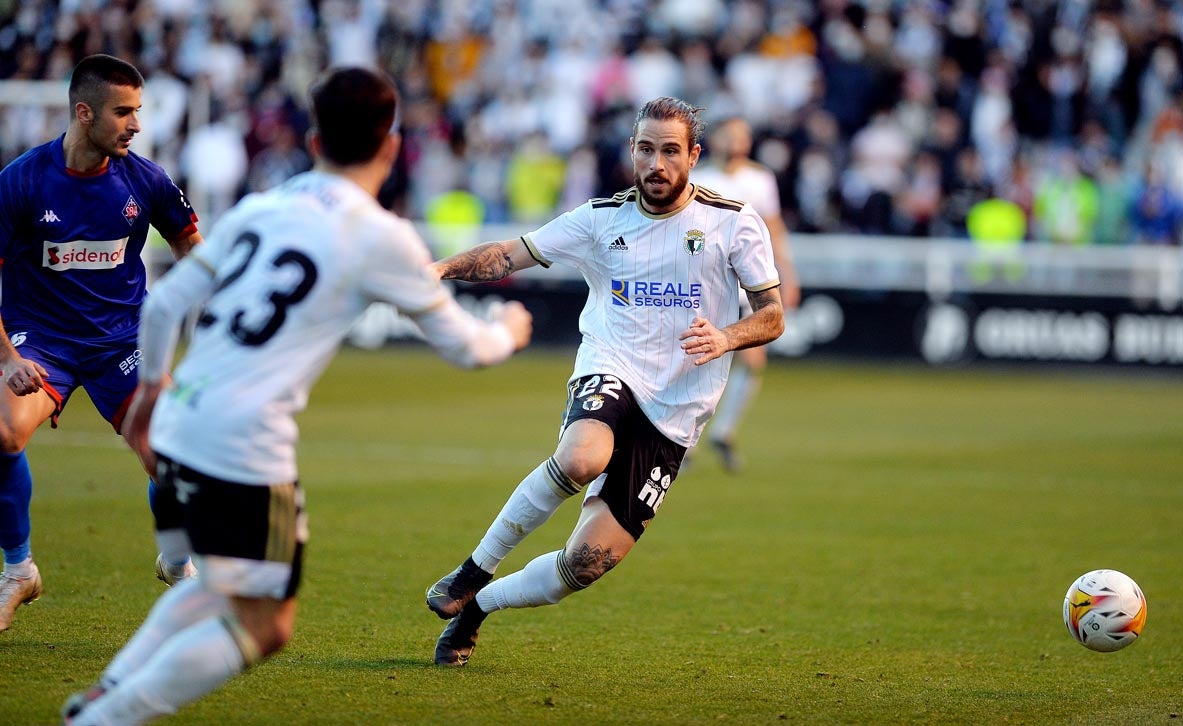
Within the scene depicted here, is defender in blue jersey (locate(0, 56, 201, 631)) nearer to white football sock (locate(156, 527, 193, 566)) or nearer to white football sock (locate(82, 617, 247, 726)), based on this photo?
white football sock (locate(156, 527, 193, 566))

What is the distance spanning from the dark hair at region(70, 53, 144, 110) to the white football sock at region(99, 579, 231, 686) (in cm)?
249

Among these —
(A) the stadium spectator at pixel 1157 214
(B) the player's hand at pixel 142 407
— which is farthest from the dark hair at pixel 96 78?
(A) the stadium spectator at pixel 1157 214

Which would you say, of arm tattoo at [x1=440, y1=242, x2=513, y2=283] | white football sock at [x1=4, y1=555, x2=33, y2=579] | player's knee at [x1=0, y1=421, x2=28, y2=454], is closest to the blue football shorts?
player's knee at [x1=0, y1=421, x2=28, y2=454]

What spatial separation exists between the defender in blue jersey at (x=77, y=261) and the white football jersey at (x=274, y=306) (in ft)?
6.58

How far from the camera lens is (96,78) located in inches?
245

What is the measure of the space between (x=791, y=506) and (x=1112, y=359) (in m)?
11.5

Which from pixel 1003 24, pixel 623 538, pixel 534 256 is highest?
pixel 1003 24

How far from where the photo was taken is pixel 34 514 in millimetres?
9281

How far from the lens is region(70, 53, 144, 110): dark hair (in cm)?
621

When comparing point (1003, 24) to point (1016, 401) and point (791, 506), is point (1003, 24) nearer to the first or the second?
point (1016, 401)

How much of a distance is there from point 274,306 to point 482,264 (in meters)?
1.99

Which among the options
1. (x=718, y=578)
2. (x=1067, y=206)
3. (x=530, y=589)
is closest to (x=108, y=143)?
(x=530, y=589)

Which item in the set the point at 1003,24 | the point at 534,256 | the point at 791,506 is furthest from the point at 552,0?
the point at 534,256

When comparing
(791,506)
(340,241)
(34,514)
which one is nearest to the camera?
(340,241)
